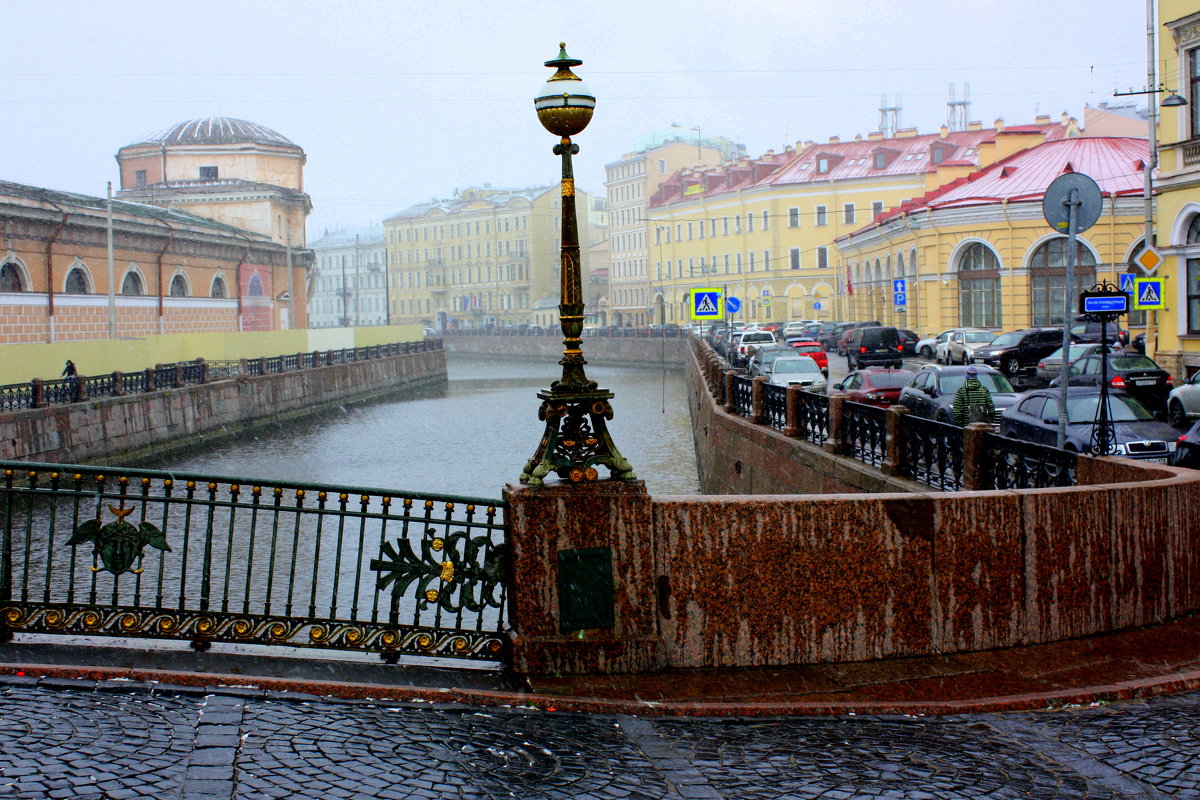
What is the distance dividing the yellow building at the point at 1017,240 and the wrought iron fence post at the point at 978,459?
2942 cm

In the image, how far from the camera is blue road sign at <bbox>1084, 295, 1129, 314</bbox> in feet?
39.1

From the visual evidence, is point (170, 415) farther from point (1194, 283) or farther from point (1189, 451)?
point (1189, 451)

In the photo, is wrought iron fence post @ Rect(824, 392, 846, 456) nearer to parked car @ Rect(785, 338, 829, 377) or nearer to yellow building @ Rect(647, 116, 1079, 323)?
parked car @ Rect(785, 338, 829, 377)

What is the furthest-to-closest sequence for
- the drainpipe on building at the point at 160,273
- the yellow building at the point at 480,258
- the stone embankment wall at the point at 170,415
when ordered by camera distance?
the yellow building at the point at 480,258 → the drainpipe on building at the point at 160,273 → the stone embankment wall at the point at 170,415

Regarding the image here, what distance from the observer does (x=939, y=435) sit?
12.0m

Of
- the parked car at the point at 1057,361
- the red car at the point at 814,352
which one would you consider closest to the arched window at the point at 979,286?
the red car at the point at 814,352

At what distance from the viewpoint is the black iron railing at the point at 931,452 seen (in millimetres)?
11640

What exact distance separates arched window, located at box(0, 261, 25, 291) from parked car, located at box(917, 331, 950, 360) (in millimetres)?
27299

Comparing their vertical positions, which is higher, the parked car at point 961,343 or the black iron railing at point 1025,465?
the parked car at point 961,343

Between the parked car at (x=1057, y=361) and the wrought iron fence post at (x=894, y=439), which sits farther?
the parked car at (x=1057, y=361)

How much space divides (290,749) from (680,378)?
185 ft

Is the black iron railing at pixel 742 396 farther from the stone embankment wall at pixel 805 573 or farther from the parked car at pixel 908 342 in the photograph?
the parked car at pixel 908 342

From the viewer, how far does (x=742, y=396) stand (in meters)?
21.7

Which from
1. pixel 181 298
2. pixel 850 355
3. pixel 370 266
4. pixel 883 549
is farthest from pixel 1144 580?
pixel 370 266
